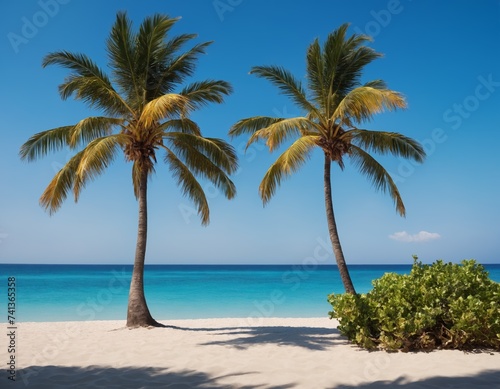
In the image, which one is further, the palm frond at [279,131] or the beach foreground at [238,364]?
the palm frond at [279,131]

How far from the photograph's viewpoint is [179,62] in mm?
13242

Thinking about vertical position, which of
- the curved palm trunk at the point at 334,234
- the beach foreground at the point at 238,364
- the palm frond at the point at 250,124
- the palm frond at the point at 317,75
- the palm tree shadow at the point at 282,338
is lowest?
the palm tree shadow at the point at 282,338

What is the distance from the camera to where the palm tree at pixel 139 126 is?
477 inches

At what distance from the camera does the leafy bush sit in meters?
8.15

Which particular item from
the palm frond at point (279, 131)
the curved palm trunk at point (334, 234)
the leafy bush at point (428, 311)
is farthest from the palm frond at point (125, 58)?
the leafy bush at point (428, 311)

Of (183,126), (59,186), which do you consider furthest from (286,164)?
(59,186)

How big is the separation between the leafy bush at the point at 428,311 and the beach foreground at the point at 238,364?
37 cm

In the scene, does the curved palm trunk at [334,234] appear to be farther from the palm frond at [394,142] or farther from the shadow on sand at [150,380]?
A: the shadow on sand at [150,380]

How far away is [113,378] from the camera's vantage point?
6.67m

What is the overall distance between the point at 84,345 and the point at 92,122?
6.03 metres

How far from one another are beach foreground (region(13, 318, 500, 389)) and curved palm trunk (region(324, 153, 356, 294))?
6.85 ft

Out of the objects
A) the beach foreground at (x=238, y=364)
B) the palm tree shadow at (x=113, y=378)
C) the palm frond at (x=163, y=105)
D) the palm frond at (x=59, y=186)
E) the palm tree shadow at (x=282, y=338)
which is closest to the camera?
the palm tree shadow at (x=113, y=378)

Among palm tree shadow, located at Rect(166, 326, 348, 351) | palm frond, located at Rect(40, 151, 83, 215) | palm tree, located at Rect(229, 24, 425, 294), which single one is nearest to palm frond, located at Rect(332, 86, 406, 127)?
palm tree, located at Rect(229, 24, 425, 294)

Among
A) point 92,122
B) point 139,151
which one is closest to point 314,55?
point 139,151
